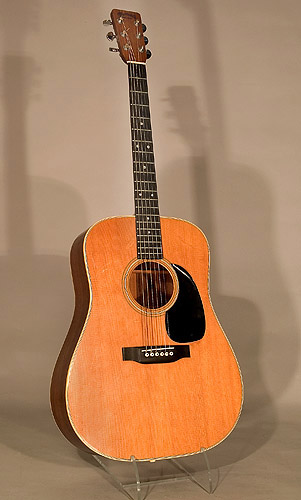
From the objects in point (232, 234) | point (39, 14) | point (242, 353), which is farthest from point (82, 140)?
point (242, 353)

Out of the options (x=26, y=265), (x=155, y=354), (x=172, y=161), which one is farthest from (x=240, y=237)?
(x=155, y=354)

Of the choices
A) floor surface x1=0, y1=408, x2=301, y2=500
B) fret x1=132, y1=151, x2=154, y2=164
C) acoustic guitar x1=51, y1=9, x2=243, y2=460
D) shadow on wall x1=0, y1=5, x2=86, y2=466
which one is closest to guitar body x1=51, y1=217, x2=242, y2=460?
acoustic guitar x1=51, y1=9, x2=243, y2=460

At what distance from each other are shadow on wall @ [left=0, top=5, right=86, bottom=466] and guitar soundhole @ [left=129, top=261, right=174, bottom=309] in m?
0.87

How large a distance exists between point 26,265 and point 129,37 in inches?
42.4

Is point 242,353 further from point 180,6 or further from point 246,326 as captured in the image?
point 180,6

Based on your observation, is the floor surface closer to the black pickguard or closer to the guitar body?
the guitar body

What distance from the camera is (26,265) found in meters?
2.72

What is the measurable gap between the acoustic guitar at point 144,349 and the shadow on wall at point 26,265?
2.58 ft

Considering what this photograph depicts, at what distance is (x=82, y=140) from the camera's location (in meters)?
2.87

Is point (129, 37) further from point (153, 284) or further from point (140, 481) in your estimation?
point (140, 481)

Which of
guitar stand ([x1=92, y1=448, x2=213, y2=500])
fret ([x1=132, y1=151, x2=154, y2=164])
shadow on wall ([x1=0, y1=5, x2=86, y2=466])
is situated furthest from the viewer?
shadow on wall ([x1=0, y1=5, x2=86, y2=466])

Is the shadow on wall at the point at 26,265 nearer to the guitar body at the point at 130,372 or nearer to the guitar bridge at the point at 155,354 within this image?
the guitar body at the point at 130,372

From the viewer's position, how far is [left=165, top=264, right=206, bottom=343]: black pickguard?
1.87 metres

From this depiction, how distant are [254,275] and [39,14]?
1.60 metres
